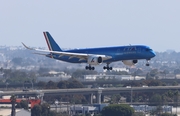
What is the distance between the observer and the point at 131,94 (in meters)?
183

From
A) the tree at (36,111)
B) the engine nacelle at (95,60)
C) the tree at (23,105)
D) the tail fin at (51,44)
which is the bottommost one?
the tree at (36,111)

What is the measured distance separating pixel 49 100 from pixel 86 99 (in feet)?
33.4

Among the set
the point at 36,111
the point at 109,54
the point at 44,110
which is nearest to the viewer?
the point at 109,54

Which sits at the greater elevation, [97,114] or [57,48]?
[57,48]

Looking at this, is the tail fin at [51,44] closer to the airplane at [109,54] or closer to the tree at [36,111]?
the airplane at [109,54]

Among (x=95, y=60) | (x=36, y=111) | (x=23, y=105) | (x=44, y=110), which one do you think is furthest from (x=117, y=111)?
(x=95, y=60)

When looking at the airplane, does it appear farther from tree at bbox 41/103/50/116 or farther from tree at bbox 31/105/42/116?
tree at bbox 31/105/42/116

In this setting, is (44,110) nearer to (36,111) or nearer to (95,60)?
(36,111)

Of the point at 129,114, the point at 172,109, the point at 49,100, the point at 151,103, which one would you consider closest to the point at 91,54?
the point at 129,114

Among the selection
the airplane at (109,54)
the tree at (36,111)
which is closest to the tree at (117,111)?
the tree at (36,111)

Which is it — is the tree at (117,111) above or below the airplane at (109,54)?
below

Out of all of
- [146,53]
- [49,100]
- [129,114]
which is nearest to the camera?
[146,53]

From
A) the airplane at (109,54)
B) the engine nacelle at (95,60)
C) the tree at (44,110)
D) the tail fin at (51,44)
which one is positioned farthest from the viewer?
the tree at (44,110)

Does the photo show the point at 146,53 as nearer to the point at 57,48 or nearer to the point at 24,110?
the point at 57,48
